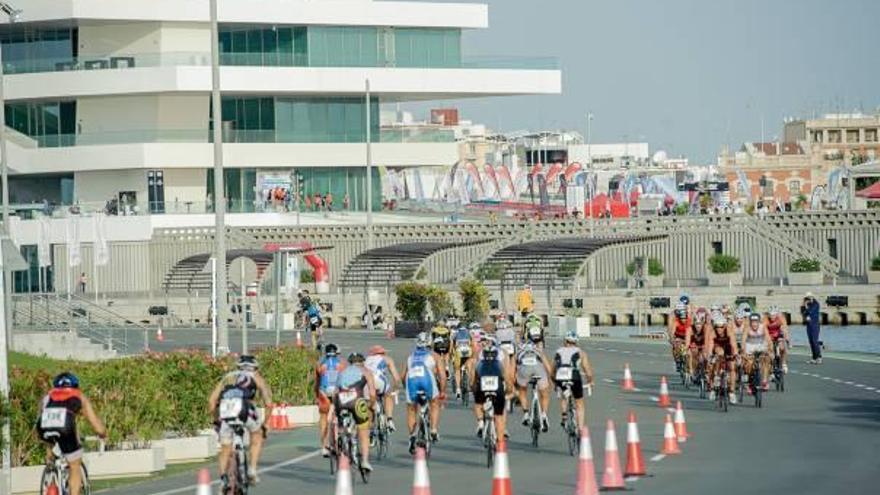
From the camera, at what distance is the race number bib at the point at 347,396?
99.3ft

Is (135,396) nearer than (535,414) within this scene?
Yes

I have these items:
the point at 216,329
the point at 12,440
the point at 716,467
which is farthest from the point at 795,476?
the point at 216,329

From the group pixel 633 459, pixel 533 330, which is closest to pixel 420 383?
pixel 633 459

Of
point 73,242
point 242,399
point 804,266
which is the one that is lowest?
point 242,399

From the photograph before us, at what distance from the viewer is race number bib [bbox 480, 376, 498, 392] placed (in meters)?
32.1

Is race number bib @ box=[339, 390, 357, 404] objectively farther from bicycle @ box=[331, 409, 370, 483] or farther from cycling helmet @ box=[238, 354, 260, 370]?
cycling helmet @ box=[238, 354, 260, 370]

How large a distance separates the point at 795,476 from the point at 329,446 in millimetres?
6291

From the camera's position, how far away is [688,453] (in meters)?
33.2

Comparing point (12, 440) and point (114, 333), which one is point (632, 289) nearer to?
point (114, 333)

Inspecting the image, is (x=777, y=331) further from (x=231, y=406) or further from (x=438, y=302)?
(x=438, y=302)

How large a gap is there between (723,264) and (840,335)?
8.00 metres

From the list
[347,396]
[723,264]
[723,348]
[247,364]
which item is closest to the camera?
[247,364]

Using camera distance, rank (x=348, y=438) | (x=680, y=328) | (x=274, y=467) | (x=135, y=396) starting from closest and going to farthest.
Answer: (x=348, y=438) → (x=274, y=467) → (x=135, y=396) → (x=680, y=328)

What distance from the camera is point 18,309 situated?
205ft
